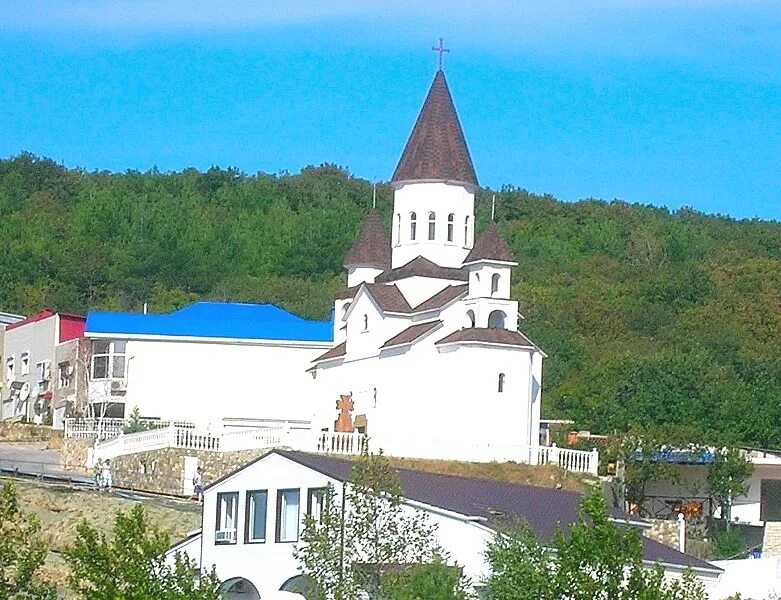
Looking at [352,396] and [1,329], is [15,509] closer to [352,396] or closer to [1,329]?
[352,396]

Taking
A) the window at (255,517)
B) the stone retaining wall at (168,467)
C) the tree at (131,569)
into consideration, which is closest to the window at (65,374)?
the stone retaining wall at (168,467)

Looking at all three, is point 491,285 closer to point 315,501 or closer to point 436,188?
point 436,188

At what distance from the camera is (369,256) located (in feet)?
190

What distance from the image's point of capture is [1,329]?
73.9 m

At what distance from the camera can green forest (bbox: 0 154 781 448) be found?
189 ft

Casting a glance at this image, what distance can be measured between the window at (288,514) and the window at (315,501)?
34 cm

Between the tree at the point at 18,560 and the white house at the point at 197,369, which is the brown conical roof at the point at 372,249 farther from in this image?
the tree at the point at 18,560

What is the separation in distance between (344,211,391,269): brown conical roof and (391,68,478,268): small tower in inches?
94.6

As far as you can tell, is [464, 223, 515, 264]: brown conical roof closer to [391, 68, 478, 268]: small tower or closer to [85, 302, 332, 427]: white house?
[391, 68, 478, 268]: small tower

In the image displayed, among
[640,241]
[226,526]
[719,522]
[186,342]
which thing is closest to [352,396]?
[186,342]

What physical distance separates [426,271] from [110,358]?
39.7 ft

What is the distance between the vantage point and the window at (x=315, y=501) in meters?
30.9

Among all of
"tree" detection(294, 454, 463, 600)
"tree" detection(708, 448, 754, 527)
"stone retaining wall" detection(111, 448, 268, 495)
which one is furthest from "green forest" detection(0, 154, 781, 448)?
"tree" detection(294, 454, 463, 600)

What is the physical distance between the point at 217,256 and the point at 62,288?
364 inches
